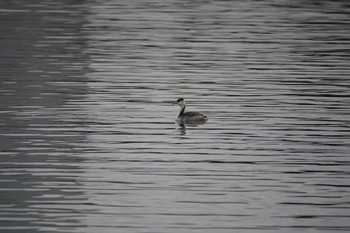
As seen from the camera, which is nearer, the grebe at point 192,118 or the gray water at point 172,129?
the gray water at point 172,129

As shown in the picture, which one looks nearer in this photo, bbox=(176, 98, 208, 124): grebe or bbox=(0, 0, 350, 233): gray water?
bbox=(0, 0, 350, 233): gray water

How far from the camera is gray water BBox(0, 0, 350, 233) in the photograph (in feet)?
64.5

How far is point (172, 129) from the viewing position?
91.2ft

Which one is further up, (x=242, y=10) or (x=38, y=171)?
(x=38, y=171)

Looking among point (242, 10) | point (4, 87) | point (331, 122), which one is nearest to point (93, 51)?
point (4, 87)

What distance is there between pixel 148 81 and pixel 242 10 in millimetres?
27606

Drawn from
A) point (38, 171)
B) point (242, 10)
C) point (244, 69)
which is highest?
point (38, 171)

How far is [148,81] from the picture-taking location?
35781 mm

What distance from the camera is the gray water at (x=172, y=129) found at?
19656 millimetres

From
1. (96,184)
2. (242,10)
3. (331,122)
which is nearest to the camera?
(96,184)

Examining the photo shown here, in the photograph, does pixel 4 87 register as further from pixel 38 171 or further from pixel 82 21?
pixel 82 21

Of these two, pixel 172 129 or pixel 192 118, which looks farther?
pixel 192 118

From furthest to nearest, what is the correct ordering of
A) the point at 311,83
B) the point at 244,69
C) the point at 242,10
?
the point at 242,10, the point at 244,69, the point at 311,83

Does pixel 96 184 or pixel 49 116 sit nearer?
pixel 96 184
